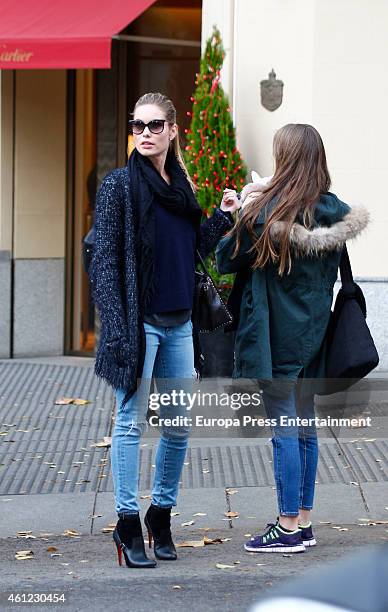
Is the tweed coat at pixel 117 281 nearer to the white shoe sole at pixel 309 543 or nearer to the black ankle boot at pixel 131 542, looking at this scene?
the black ankle boot at pixel 131 542

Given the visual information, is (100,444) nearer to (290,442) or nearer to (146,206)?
(290,442)

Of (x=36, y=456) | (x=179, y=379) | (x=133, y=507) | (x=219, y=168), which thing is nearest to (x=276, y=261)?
(x=179, y=379)

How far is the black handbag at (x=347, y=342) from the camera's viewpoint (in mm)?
5137

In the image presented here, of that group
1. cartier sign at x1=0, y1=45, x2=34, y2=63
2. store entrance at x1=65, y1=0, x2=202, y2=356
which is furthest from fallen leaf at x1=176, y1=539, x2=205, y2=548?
store entrance at x1=65, y1=0, x2=202, y2=356

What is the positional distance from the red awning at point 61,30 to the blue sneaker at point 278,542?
5.30 meters

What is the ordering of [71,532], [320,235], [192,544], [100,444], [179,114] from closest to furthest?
[320,235] < [192,544] < [71,532] < [100,444] < [179,114]

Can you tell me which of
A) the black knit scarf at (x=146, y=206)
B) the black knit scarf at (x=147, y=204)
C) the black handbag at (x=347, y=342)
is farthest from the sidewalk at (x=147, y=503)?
the black knit scarf at (x=147, y=204)

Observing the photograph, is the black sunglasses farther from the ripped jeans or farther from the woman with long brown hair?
the ripped jeans

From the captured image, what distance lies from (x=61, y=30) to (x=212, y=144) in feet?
5.52

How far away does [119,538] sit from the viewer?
4.96 m

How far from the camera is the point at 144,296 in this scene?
486 centimetres

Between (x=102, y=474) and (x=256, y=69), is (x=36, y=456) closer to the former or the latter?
(x=102, y=474)

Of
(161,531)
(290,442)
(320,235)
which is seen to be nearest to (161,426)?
(161,531)

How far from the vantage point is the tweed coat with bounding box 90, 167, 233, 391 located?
4801 millimetres
